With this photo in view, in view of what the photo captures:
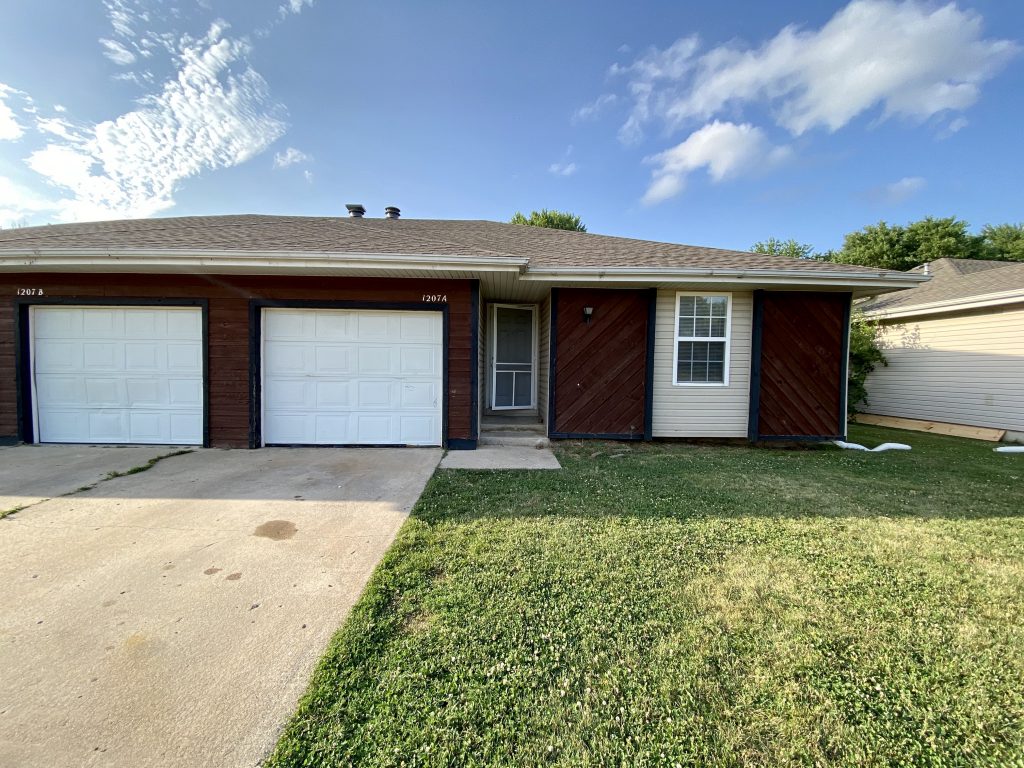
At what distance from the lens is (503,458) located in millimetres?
5340

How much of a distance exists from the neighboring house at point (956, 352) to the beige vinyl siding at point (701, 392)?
224 inches

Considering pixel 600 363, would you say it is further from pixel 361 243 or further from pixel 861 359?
pixel 861 359

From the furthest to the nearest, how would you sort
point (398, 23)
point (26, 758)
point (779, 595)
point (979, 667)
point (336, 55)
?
point (336, 55) → point (398, 23) → point (779, 595) → point (979, 667) → point (26, 758)

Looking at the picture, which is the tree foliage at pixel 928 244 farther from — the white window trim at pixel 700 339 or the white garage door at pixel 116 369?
the white garage door at pixel 116 369

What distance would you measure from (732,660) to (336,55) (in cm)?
1006

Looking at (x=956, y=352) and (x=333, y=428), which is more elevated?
(x=956, y=352)

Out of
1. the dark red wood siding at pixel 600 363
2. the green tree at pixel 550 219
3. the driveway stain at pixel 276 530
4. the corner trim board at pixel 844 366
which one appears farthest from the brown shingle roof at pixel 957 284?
the green tree at pixel 550 219

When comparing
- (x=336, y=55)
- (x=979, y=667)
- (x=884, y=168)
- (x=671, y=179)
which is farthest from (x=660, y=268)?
(x=884, y=168)

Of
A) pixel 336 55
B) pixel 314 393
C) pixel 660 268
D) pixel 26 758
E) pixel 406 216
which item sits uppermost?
pixel 336 55

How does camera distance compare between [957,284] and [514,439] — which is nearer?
[514,439]

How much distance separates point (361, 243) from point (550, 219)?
1927cm

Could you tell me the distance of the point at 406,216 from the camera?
9773 mm

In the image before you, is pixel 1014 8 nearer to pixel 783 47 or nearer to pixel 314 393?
pixel 783 47

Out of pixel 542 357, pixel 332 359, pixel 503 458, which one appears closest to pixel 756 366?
pixel 542 357
